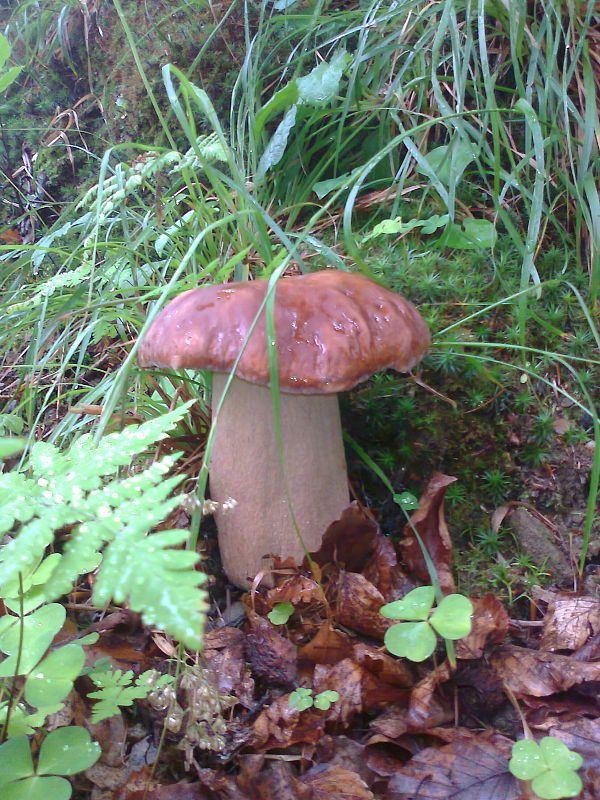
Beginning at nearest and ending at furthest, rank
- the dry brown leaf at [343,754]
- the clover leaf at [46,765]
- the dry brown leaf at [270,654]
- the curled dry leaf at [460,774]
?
the clover leaf at [46,765], the curled dry leaf at [460,774], the dry brown leaf at [343,754], the dry brown leaf at [270,654]

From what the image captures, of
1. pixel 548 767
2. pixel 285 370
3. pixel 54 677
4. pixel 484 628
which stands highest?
pixel 285 370

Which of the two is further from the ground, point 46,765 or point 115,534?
point 115,534

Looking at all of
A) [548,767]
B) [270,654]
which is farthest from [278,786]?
[548,767]

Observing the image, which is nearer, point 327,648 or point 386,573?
point 327,648

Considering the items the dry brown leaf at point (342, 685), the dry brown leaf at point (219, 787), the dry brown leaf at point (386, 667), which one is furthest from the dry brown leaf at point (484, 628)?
the dry brown leaf at point (219, 787)

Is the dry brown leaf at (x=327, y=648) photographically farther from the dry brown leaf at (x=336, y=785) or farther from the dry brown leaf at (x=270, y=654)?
the dry brown leaf at (x=336, y=785)

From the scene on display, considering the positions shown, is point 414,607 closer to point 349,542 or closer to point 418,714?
point 418,714

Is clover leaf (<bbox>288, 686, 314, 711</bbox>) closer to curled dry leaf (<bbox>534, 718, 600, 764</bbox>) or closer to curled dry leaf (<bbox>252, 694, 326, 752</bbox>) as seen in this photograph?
curled dry leaf (<bbox>252, 694, 326, 752</bbox>)
